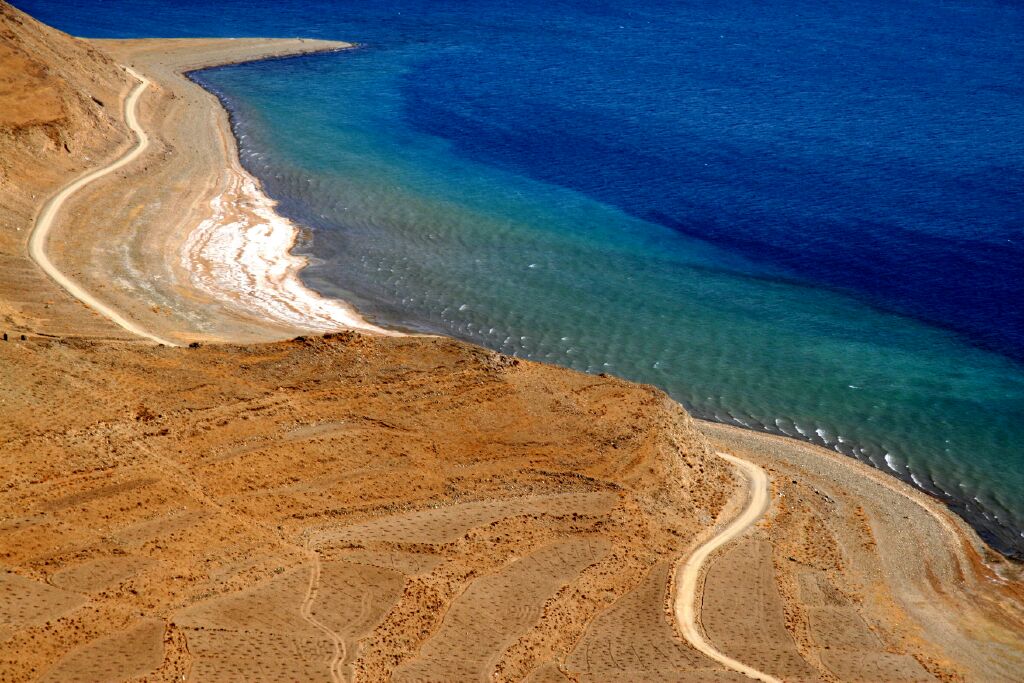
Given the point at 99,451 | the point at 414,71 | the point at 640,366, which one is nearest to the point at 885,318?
the point at 640,366

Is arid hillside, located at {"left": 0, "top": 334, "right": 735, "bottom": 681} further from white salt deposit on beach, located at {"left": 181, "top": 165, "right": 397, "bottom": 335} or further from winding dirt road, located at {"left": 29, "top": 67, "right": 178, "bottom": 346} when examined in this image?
white salt deposit on beach, located at {"left": 181, "top": 165, "right": 397, "bottom": 335}

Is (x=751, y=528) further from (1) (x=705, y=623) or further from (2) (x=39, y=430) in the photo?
(2) (x=39, y=430)

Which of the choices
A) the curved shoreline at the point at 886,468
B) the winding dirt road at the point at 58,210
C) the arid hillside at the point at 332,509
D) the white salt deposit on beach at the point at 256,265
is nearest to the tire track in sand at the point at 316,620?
the arid hillside at the point at 332,509

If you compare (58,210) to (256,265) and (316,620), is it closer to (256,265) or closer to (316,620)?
(256,265)

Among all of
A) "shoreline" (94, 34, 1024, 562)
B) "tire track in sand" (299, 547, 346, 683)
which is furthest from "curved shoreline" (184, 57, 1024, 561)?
"tire track in sand" (299, 547, 346, 683)

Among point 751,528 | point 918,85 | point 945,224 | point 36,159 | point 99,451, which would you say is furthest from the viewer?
point 918,85

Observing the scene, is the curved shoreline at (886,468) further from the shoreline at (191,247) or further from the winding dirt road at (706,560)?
the winding dirt road at (706,560)

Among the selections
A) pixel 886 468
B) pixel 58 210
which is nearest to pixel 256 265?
pixel 58 210
